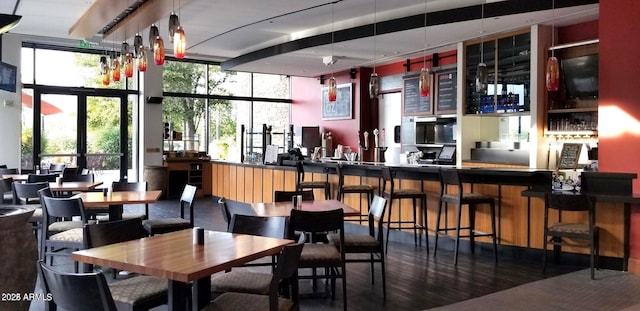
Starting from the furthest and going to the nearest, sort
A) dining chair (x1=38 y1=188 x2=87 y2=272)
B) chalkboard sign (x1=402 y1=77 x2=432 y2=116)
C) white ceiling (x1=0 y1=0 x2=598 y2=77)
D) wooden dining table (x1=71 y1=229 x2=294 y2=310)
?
chalkboard sign (x1=402 y1=77 x2=432 y2=116) < white ceiling (x1=0 y1=0 x2=598 y2=77) < dining chair (x1=38 y1=188 x2=87 y2=272) < wooden dining table (x1=71 y1=229 x2=294 y2=310)

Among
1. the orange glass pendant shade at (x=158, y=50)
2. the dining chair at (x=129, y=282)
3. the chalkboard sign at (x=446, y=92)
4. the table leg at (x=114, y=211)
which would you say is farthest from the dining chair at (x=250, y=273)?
the chalkboard sign at (x=446, y=92)

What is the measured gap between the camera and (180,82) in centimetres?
1258

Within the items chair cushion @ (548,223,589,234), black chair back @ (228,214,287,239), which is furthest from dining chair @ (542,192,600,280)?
black chair back @ (228,214,287,239)

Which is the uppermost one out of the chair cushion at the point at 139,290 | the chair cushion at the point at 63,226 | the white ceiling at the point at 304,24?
the white ceiling at the point at 304,24

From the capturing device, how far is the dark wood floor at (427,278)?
13.9ft

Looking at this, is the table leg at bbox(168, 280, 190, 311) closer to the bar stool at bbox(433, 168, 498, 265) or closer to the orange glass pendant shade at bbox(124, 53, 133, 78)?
the bar stool at bbox(433, 168, 498, 265)

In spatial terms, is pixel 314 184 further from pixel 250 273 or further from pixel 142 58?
pixel 250 273

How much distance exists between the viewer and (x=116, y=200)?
4793 mm

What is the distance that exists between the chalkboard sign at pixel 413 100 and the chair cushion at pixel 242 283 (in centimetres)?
725

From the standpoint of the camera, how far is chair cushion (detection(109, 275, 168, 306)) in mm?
2730

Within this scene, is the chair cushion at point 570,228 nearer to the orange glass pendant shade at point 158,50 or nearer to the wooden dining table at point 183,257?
the wooden dining table at point 183,257

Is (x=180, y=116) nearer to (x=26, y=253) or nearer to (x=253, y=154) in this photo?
(x=253, y=154)

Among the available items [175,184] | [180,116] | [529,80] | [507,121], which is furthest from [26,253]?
[180,116]

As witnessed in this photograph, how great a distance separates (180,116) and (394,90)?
17.2ft
